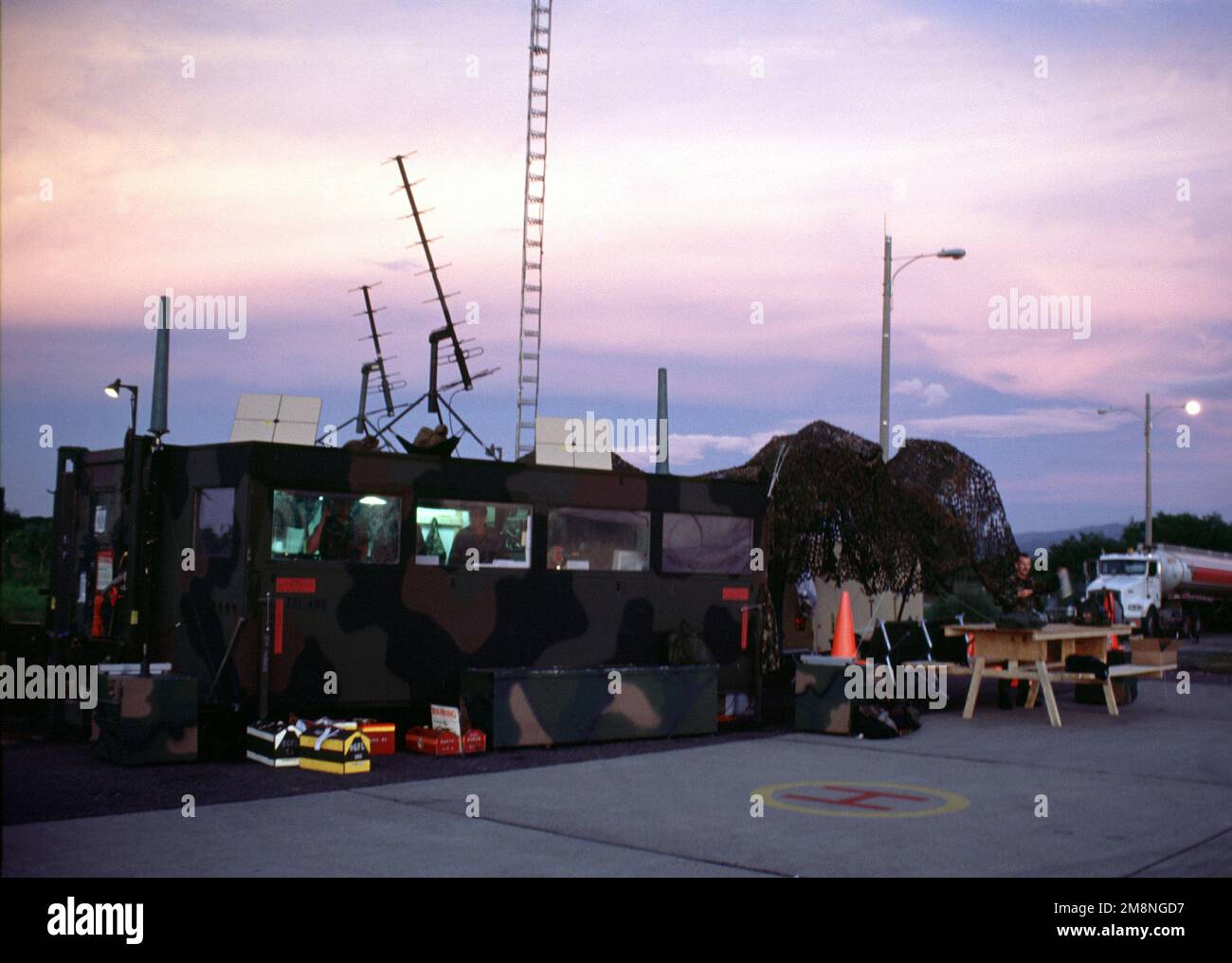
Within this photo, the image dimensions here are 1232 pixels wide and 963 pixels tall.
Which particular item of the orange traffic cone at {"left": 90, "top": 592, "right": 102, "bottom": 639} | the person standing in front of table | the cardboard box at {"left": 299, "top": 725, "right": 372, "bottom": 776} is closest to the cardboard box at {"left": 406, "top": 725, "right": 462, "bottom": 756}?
the cardboard box at {"left": 299, "top": 725, "right": 372, "bottom": 776}

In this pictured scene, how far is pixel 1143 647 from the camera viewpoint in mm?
17141

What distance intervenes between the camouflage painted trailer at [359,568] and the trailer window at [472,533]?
2cm

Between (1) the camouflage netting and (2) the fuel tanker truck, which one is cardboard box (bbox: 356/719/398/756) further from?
Result: (2) the fuel tanker truck

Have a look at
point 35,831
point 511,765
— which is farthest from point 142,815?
point 511,765

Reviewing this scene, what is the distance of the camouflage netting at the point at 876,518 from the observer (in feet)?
63.9

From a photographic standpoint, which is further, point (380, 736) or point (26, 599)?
point (26, 599)

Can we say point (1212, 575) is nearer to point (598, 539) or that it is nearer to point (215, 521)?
point (598, 539)

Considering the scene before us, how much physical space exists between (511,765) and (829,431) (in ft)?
34.1

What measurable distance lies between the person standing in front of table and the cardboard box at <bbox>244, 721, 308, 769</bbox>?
345 inches

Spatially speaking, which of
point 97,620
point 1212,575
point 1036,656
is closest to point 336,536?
point 97,620

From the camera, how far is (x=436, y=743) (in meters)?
12.0

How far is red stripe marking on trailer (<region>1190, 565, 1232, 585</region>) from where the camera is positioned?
137 feet

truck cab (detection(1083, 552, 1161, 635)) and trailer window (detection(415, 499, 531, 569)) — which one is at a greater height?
trailer window (detection(415, 499, 531, 569))

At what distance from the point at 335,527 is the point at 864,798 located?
17.8 feet
